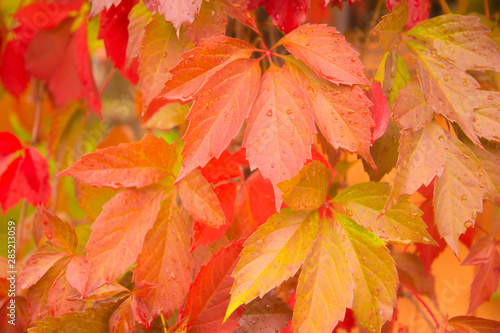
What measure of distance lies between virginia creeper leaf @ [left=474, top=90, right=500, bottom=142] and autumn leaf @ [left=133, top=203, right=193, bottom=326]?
0.33m

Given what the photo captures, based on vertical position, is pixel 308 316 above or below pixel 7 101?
below

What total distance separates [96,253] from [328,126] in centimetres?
26

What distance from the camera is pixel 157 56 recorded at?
1.43 ft

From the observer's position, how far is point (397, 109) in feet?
1.20

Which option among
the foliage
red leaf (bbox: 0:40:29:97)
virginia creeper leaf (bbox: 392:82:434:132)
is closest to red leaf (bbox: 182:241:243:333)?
the foliage

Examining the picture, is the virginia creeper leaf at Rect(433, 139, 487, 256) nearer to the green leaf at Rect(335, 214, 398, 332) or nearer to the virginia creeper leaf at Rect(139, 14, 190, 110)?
the green leaf at Rect(335, 214, 398, 332)

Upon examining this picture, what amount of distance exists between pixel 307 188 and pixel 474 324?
0.26 metres

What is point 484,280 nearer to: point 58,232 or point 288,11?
point 288,11

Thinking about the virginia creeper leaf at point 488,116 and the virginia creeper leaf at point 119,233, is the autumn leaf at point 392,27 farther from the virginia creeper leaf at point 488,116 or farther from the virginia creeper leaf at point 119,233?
the virginia creeper leaf at point 119,233

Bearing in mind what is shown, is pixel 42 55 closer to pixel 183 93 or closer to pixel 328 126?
pixel 183 93

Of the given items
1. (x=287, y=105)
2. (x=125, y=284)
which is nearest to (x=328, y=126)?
(x=287, y=105)

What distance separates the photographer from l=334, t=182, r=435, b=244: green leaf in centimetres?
35

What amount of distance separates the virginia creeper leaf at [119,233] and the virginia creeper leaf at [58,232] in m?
0.07

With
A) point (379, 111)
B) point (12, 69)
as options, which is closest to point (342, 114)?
point (379, 111)
